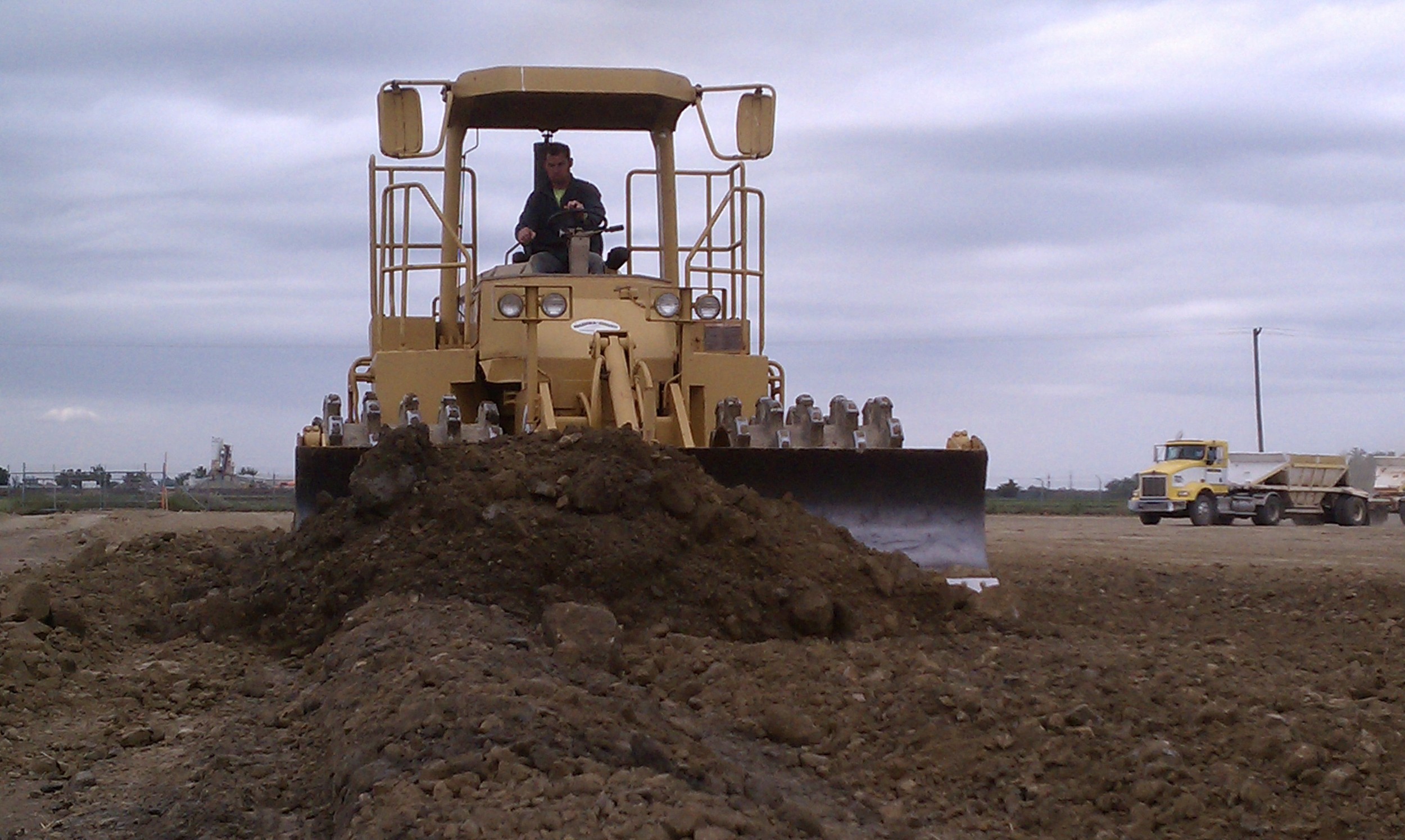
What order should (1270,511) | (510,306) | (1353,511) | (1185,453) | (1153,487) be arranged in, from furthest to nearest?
1. (1185,453)
2. (1353,511)
3. (1153,487)
4. (1270,511)
5. (510,306)

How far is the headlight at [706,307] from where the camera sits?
30.6ft

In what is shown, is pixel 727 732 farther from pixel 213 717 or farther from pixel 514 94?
pixel 514 94

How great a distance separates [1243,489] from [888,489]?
2549 centimetres

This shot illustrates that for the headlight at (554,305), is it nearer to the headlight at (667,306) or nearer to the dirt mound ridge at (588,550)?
the headlight at (667,306)

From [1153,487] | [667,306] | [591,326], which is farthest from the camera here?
[1153,487]

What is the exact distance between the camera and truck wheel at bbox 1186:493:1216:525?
3138cm

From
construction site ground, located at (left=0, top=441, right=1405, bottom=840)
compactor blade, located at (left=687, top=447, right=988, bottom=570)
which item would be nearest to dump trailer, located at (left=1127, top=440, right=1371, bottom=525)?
construction site ground, located at (left=0, top=441, right=1405, bottom=840)

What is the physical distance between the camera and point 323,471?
8117 mm

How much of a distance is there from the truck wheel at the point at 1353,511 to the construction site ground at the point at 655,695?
24.7 metres

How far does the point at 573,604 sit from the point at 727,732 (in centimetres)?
126

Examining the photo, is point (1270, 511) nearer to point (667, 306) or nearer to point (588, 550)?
point (667, 306)

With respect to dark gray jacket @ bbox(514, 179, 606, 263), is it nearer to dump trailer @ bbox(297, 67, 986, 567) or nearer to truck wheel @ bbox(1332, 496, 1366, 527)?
dump trailer @ bbox(297, 67, 986, 567)

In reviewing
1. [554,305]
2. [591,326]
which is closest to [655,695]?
[554,305]

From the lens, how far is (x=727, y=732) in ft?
17.7
